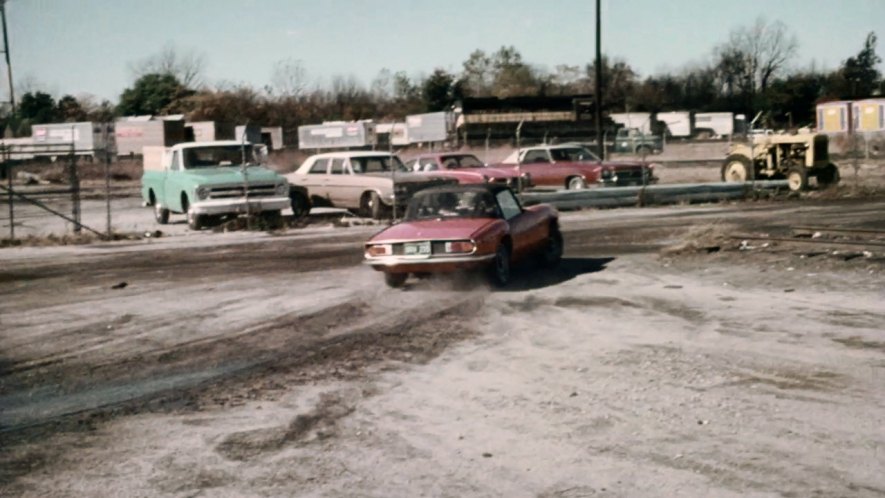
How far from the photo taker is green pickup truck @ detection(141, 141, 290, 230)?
24.0 m

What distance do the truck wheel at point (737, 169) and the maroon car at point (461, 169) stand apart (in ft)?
24.1

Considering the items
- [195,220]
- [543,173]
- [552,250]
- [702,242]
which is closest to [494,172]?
[543,173]

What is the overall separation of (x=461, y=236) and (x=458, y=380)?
4.65 meters

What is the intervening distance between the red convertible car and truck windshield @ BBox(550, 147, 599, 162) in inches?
708

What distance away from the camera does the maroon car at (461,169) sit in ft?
93.5

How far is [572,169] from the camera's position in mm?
33281

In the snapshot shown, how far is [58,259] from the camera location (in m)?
20.0

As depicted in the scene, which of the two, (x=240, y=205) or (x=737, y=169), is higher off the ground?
(x=737, y=169)

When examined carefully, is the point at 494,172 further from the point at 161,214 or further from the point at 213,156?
the point at 161,214

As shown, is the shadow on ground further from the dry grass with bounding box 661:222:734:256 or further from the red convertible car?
the dry grass with bounding box 661:222:734:256

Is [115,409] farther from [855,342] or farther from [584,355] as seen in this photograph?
[855,342]

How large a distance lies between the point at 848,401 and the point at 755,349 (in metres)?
2.01

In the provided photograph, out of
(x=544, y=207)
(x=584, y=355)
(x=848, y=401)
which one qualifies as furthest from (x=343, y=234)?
(x=848, y=401)

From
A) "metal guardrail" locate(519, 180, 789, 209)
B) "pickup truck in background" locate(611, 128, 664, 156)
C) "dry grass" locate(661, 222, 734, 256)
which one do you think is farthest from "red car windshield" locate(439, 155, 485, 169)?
"pickup truck in background" locate(611, 128, 664, 156)
